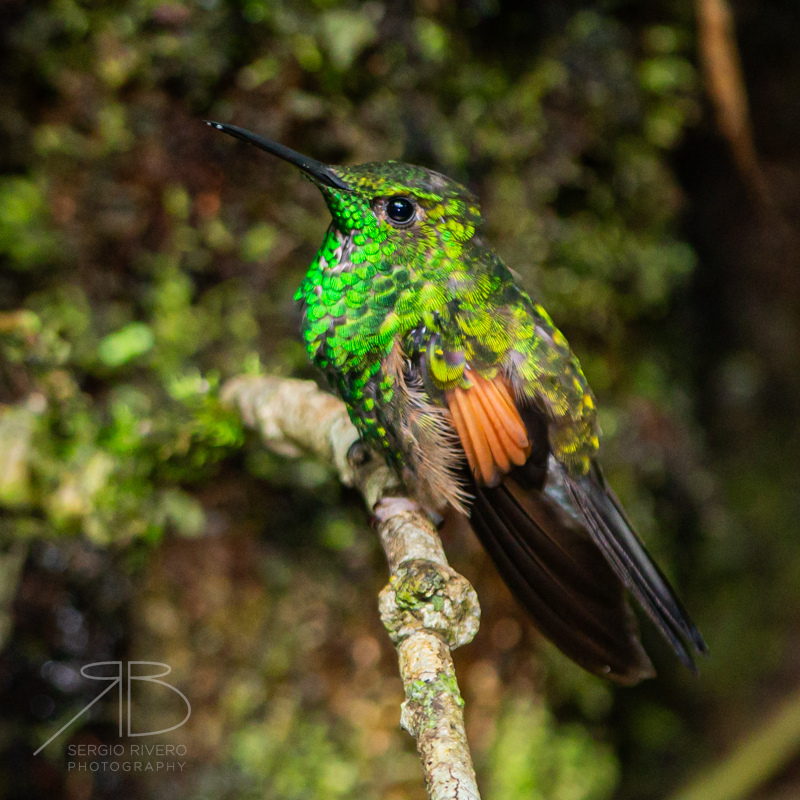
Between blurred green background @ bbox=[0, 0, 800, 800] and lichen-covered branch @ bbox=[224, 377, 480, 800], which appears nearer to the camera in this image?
lichen-covered branch @ bbox=[224, 377, 480, 800]

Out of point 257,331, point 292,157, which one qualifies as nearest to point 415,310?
point 292,157

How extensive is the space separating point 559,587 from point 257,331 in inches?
55.6

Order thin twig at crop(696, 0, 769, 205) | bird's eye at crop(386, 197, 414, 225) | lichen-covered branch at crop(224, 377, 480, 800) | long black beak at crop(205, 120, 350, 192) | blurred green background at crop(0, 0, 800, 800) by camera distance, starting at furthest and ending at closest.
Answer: thin twig at crop(696, 0, 769, 205) → blurred green background at crop(0, 0, 800, 800) → bird's eye at crop(386, 197, 414, 225) → long black beak at crop(205, 120, 350, 192) → lichen-covered branch at crop(224, 377, 480, 800)

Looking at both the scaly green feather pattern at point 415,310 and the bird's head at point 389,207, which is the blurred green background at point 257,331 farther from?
the bird's head at point 389,207

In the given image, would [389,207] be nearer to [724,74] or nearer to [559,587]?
[559,587]

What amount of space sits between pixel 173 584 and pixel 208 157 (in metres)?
1.47

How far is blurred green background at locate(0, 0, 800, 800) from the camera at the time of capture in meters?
2.31

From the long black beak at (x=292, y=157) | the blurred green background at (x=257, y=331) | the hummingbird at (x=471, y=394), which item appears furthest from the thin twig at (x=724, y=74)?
the long black beak at (x=292, y=157)

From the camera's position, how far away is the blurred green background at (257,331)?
2314mm

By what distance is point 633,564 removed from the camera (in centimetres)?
180

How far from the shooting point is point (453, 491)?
1755 millimetres

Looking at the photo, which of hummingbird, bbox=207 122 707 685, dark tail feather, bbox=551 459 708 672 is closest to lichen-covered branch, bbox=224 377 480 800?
hummingbird, bbox=207 122 707 685

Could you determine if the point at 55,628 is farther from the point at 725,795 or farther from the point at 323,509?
the point at 725,795

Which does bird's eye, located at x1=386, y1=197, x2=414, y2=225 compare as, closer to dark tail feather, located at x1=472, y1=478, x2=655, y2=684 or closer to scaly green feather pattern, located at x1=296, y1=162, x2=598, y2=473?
scaly green feather pattern, located at x1=296, y1=162, x2=598, y2=473
